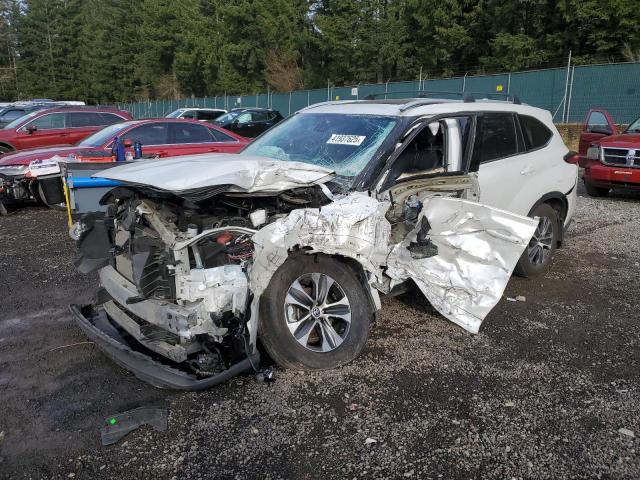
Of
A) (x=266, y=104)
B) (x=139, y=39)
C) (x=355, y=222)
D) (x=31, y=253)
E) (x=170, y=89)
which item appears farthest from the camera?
(x=139, y=39)

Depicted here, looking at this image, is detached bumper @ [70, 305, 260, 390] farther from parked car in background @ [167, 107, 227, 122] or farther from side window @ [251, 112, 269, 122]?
parked car in background @ [167, 107, 227, 122]

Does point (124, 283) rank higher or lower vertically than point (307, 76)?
lower

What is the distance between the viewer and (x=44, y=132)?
12461 mm

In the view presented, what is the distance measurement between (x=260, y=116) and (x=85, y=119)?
7444 millimetres

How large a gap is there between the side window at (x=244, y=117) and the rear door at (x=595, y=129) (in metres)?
11.1

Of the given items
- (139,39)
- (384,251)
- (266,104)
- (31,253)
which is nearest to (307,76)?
(266,104)

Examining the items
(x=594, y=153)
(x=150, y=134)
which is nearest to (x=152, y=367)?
(x=150, y=134)

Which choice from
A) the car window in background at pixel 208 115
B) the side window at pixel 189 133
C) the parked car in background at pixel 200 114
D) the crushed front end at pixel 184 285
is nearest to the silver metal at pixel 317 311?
the crushed front end at pixel 184 285

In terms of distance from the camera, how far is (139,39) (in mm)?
Answer: 64125

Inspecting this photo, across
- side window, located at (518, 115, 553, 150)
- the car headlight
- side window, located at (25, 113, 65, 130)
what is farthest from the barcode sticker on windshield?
side window, located at (25, 113, 65, 130)

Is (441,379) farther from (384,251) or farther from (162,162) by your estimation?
(162,162)

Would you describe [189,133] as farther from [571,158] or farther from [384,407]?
[384,407]

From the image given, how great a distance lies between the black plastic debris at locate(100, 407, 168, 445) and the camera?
9.62 feet

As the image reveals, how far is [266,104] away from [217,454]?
35.5 meters
